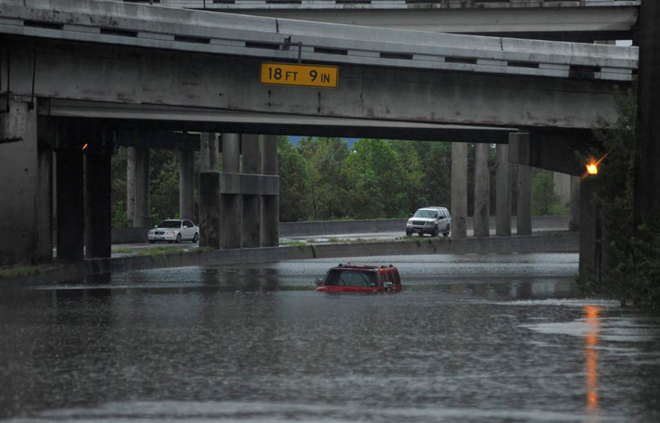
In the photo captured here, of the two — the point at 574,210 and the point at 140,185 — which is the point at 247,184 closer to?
the point at 140,185

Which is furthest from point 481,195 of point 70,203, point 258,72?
point 258,72

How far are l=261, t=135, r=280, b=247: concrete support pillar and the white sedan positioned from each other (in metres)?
12.5

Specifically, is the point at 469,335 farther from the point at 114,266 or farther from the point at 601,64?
the point at 114,266

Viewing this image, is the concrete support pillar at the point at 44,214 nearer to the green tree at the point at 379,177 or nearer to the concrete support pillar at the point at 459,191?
the concrete support pillar at the point at 459,191

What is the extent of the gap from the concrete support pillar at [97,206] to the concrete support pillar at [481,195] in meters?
27.0

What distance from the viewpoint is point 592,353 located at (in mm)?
18266

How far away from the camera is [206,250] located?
2292 inches

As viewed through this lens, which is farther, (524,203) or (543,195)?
(543,195)

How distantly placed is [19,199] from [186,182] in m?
55.7

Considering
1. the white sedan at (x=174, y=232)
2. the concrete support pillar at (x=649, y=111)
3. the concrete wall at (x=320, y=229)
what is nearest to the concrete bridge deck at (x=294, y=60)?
the concrete support pillar at (x=649, y=111)

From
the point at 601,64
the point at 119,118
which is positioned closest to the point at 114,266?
the point at 119,118

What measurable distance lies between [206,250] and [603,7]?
63.4ft

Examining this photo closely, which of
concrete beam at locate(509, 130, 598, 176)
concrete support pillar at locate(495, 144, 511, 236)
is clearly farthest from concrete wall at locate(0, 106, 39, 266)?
concrete support pillar at locate(495, 144, 511, 236)

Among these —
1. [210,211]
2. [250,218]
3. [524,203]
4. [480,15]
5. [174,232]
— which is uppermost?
[480,15]
